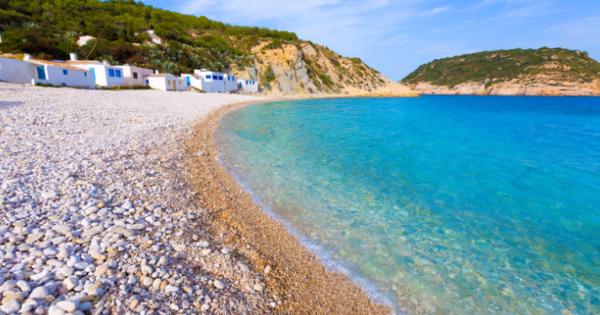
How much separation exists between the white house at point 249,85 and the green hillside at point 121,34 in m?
6.02

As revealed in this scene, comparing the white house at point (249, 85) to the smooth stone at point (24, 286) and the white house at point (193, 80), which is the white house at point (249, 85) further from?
the smooth stone at point (24, 286)

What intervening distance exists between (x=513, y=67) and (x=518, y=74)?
1023 centimetres

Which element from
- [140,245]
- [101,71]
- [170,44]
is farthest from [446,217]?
[170,44]

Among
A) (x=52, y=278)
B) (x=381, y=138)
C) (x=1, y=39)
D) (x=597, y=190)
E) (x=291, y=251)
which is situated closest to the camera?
(x=52, y=278)

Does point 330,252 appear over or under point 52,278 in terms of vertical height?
under

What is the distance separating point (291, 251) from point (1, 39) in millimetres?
56644

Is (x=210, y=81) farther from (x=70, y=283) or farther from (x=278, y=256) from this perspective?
(x=70, y=283)

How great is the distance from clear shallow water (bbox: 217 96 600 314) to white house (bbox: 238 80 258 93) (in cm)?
5389

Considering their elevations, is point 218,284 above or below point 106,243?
below

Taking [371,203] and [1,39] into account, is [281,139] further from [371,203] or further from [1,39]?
[1,39]

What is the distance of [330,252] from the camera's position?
5730mm

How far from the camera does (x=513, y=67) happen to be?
133125mm

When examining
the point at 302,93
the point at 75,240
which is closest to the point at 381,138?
the point at 75,240

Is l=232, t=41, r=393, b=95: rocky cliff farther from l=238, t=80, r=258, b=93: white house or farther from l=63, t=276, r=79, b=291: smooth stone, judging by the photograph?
l=63, t=276, r=79, b=291: smooth stone
